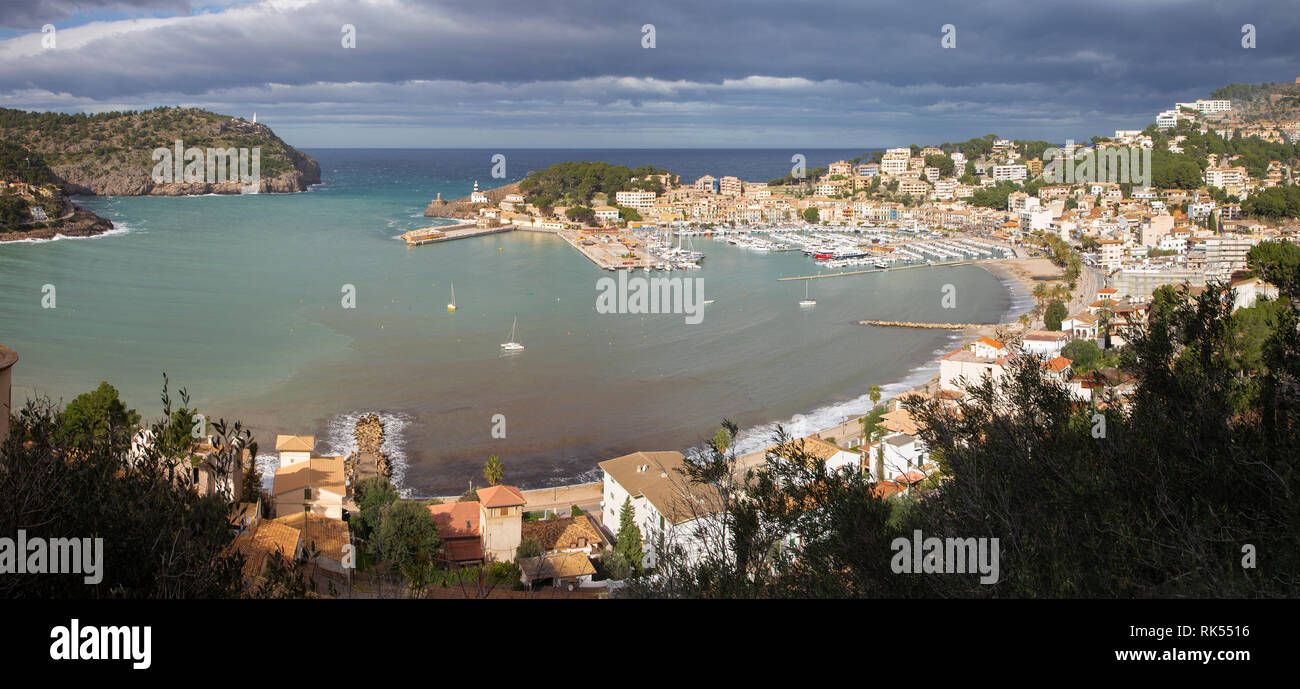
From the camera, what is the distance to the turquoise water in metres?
8.30

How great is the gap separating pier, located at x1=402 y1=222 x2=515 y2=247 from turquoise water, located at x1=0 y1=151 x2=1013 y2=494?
61.9 inches

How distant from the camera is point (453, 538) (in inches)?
208

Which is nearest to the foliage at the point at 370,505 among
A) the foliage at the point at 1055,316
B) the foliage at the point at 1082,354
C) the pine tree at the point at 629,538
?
the pine tree at the point at 629,538

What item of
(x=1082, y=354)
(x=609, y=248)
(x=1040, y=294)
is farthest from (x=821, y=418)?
(x=609, y=248)

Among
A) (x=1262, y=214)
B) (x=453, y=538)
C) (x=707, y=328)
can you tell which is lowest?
(x=453, y=538)

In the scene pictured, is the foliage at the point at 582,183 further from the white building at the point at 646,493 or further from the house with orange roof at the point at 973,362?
the white building at the point at 646,493

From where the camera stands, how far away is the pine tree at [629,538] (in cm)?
509

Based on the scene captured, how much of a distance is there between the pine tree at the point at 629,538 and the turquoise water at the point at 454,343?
57.5 inches

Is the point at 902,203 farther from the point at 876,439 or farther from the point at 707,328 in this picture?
the point at 876,439

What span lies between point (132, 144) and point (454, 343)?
30.5 meters

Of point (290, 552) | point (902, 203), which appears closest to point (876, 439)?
point (290, 552)

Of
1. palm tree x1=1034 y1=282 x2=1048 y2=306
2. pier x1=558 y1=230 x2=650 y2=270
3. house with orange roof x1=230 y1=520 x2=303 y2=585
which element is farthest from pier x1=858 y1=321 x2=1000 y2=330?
house with orange roof x1=230 y1=520 x2=303 y2=585

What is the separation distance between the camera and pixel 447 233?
2480cm
